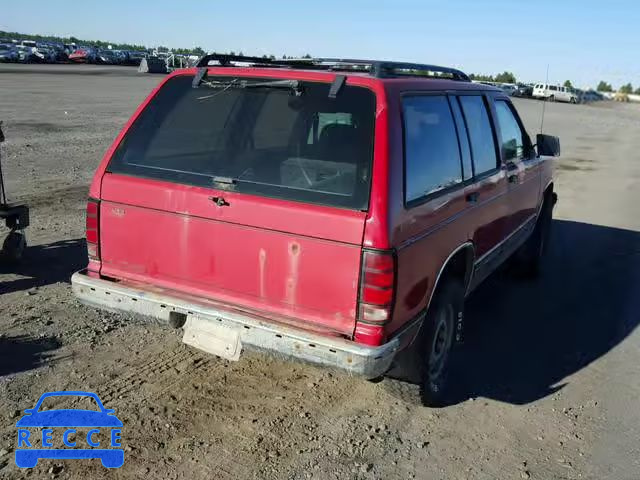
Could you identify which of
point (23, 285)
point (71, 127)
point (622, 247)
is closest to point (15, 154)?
point (71, 127)

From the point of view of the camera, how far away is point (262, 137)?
3658mm

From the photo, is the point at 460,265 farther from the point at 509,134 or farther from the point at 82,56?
the point at 82,56

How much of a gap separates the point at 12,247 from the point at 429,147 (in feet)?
13.5

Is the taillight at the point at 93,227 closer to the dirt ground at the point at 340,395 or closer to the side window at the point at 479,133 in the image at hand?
the dirt ground at the point at 340,395

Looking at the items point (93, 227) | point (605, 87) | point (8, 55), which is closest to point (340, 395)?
point (93, 227)

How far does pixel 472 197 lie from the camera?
412cm

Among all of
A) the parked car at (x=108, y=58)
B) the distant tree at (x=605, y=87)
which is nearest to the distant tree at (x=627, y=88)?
the distant tree at (x=605, y=87)

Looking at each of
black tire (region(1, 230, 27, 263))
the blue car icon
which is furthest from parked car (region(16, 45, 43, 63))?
the blue car icon

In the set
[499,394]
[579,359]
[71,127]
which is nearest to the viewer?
[499,394]

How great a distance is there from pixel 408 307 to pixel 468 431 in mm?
989

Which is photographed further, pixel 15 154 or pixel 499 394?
pixel 15 154

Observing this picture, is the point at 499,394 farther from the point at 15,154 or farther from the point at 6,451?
the point at 15,154

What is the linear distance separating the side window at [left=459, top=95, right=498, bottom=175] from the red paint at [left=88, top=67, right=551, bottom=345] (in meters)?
0.63

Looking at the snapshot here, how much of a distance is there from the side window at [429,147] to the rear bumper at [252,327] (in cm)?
82
